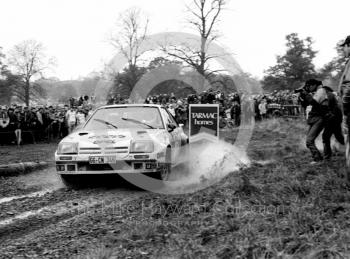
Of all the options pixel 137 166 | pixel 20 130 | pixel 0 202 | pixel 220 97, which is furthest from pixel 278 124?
pixel 0 202

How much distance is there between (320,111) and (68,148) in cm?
495

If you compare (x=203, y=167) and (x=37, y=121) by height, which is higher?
(x=37, y=121)

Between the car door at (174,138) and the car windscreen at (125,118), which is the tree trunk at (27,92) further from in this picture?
the car windscreen at (125,118)

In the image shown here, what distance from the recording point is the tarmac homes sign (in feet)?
41.5

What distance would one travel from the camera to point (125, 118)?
8.60 metres

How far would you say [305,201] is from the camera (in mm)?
5027

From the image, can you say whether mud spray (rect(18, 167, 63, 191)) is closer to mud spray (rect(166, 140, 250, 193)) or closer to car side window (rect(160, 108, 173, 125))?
mud spray (rect(166, 140, 250, 193))

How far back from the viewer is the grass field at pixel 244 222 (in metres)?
3.62

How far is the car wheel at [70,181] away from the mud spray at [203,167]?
1746 mm

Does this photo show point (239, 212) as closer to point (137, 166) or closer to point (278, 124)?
point (137, 166)

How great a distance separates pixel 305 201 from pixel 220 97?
60.3 feet

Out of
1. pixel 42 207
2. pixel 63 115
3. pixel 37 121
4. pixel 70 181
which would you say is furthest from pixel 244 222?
pixel 63 115

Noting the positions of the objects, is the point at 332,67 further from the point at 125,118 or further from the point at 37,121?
the point at 125,118

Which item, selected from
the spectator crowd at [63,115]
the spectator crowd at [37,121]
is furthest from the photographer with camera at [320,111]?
the spectator crowd at [37,121]
